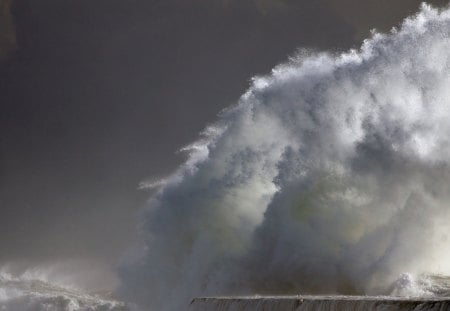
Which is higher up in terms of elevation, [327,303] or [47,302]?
[47,302]

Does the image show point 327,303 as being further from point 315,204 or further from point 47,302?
point 47,302

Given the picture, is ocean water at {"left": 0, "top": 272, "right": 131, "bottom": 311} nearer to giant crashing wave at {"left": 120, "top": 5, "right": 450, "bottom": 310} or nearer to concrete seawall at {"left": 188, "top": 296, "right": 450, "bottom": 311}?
giant crashing wave at {"left": 120, "top": 5, "right": 450, "bottom": 310}

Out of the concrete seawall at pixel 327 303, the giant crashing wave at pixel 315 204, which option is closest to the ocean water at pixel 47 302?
the giant crashing wave at pixel 315 204

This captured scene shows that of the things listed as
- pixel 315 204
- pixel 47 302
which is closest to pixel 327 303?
pixel 315 204

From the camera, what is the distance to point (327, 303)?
1056 cm

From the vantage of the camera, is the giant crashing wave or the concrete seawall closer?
the concrete seawall

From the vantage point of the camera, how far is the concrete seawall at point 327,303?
9.02 metres

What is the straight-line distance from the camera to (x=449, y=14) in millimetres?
27203

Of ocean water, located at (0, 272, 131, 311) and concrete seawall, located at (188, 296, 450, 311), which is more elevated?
ocean water, located at (0, 272, 131, 311)

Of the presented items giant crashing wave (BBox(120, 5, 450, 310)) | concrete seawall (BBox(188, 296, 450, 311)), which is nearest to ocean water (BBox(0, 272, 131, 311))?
giant crashing wave (BBox(120, 5, 450, 310))

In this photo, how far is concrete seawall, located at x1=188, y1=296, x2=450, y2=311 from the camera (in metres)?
9.02

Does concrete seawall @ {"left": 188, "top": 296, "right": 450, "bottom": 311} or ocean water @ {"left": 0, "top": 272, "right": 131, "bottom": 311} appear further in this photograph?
ocean water @ {"left": 0, "top": 272, "right": 131, "bottom": 311}

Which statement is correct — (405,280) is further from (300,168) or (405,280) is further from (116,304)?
(116,304)

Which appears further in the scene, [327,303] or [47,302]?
[47,302]
